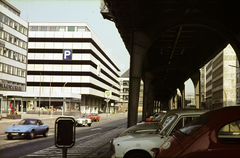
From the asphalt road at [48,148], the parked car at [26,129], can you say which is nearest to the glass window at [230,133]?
the asphalt road at [48,148]

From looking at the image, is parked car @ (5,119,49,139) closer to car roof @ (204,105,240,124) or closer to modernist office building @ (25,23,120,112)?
car roof @ (204,105,240,124)

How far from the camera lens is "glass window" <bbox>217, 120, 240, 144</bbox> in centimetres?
407

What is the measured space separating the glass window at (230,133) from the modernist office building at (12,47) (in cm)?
5724

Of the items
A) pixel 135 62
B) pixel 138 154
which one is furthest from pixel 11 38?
pixel 138 154

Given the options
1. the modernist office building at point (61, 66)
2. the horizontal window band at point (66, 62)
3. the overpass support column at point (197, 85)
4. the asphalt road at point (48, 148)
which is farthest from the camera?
the horizontal window band at point (66, 62)

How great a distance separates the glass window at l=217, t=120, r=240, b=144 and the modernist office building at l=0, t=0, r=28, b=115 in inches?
2254

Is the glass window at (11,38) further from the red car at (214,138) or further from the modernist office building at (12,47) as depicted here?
the red car at (214,138)

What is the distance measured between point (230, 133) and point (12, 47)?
64324 mm

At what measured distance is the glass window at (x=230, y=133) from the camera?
407 centimetres

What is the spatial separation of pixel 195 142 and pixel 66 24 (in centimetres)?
8785

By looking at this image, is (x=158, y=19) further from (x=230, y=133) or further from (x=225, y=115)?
(x=230, y=133)

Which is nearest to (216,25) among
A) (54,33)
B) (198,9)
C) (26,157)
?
(198,9)

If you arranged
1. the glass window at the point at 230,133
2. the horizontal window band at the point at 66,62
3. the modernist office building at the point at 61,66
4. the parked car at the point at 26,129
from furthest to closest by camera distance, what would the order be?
the horizontal window band at the point at 66,62, the modernist office building at the point at 61,66, the parked car at the point at 26,129, the glass window at the point at 230,133

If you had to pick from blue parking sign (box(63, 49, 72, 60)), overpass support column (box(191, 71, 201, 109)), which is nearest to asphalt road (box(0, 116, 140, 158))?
overpass support column (box(191, 71, 201, 109))
